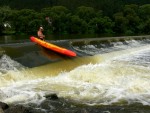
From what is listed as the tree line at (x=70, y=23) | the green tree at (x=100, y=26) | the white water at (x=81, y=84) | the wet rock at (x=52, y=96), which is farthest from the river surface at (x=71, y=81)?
the green tree at (x=100, y=26)

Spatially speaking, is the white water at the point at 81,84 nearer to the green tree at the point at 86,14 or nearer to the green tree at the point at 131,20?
the green tree at the point at 131,20

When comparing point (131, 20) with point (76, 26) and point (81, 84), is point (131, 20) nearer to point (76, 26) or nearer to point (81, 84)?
point (76, 26)

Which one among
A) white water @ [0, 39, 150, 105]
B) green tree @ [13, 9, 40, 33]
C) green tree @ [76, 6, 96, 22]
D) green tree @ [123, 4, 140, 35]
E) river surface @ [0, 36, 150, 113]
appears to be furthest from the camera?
green tree @ [76, 6, 96, 22]

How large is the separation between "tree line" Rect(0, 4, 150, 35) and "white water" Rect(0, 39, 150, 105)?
44.5 m

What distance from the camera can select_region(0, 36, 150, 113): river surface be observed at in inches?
508

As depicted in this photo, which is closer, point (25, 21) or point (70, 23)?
point (25, 21)

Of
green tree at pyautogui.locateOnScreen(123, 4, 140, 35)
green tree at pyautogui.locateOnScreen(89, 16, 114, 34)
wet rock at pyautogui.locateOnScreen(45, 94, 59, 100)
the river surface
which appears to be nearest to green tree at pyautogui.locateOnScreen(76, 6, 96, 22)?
green tree at pyautogui.locateOnScreen(89, 16, 114, 34)

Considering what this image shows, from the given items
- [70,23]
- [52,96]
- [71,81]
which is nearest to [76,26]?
[70,23]

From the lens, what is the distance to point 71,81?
54.2ft

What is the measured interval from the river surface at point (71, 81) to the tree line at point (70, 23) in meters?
41.6

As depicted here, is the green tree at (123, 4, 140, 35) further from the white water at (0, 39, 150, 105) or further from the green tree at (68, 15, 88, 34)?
the white water at (0, 39, 150, 105)

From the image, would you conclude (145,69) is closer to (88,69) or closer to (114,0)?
(88,69)

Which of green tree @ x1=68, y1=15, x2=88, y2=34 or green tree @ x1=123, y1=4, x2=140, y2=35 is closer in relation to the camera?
green tree @ x1=68, y1=15, x2=88, y2=34

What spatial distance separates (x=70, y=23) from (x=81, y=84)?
175 feet
